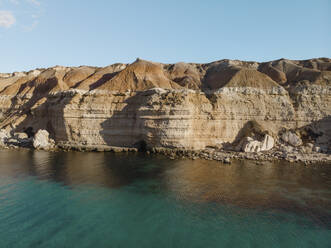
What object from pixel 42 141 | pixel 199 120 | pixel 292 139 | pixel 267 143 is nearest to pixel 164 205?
pixel 199 120

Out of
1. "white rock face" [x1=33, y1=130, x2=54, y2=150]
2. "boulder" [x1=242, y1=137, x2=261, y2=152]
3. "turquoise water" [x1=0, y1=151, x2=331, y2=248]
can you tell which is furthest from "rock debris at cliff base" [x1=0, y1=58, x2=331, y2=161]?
"turquoise water" [x1=0, y1=151, x2=331, y2=248]

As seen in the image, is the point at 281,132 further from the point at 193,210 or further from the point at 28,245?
the point at 28,245

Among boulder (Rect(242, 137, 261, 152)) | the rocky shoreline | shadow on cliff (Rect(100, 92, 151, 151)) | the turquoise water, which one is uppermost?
shadow on cliff (Rect(100, 92, 151, 151))

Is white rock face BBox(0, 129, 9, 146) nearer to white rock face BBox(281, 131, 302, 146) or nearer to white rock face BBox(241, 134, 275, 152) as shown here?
white rock face BBox(241, 134, 275, 152)

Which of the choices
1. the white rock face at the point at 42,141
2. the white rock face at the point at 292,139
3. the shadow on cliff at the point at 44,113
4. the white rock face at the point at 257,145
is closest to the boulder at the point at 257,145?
the white rock face at the point at 257,145

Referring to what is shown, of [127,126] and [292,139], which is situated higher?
[127,126]

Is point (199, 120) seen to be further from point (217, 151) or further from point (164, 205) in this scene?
point (164, 205)
